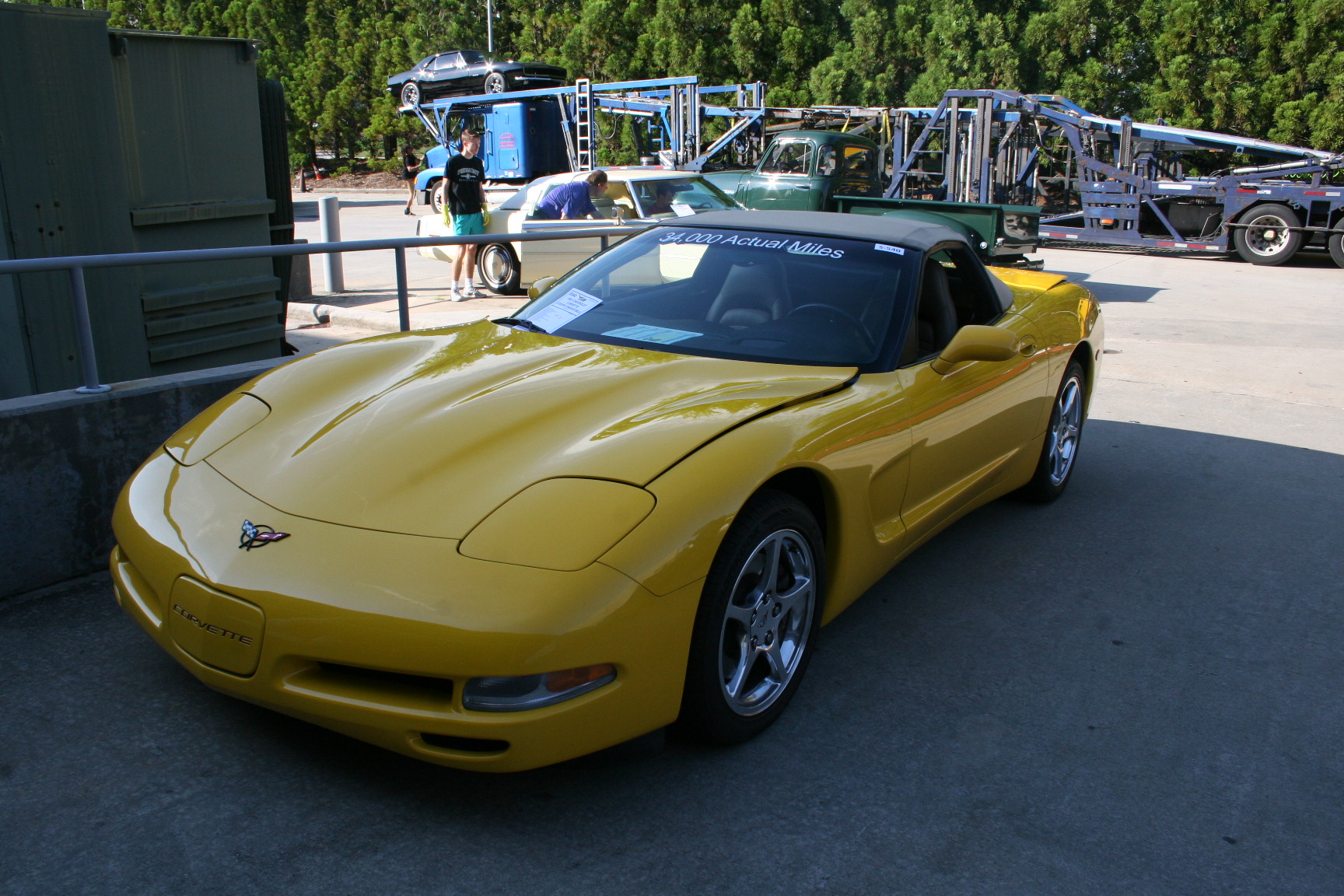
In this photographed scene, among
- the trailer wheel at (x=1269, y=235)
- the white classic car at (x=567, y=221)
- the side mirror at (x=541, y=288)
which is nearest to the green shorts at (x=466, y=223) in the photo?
the white classic car at (x=567, y=221)

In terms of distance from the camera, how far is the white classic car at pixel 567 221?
10.9m

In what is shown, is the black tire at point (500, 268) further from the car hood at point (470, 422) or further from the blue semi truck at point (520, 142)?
the blue semi truck at point (520, 142)

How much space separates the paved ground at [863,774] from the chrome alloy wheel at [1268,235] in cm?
1416

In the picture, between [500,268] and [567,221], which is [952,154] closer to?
[567,221]

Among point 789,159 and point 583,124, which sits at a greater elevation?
point 583,124

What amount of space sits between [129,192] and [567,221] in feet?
18.6

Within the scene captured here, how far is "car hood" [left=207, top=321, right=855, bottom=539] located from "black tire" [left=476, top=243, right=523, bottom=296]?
310 inches

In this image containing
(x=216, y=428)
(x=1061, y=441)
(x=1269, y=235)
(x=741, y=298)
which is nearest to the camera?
(x=216, y=428)

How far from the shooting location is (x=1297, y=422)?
678 cm

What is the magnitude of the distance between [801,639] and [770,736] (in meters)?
0.29

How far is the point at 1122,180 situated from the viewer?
1742cm

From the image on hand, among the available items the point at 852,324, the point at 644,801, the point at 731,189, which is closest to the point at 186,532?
the point at 644,801

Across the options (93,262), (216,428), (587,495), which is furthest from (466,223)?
(587,495)

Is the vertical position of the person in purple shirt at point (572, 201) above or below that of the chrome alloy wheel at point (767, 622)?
above
